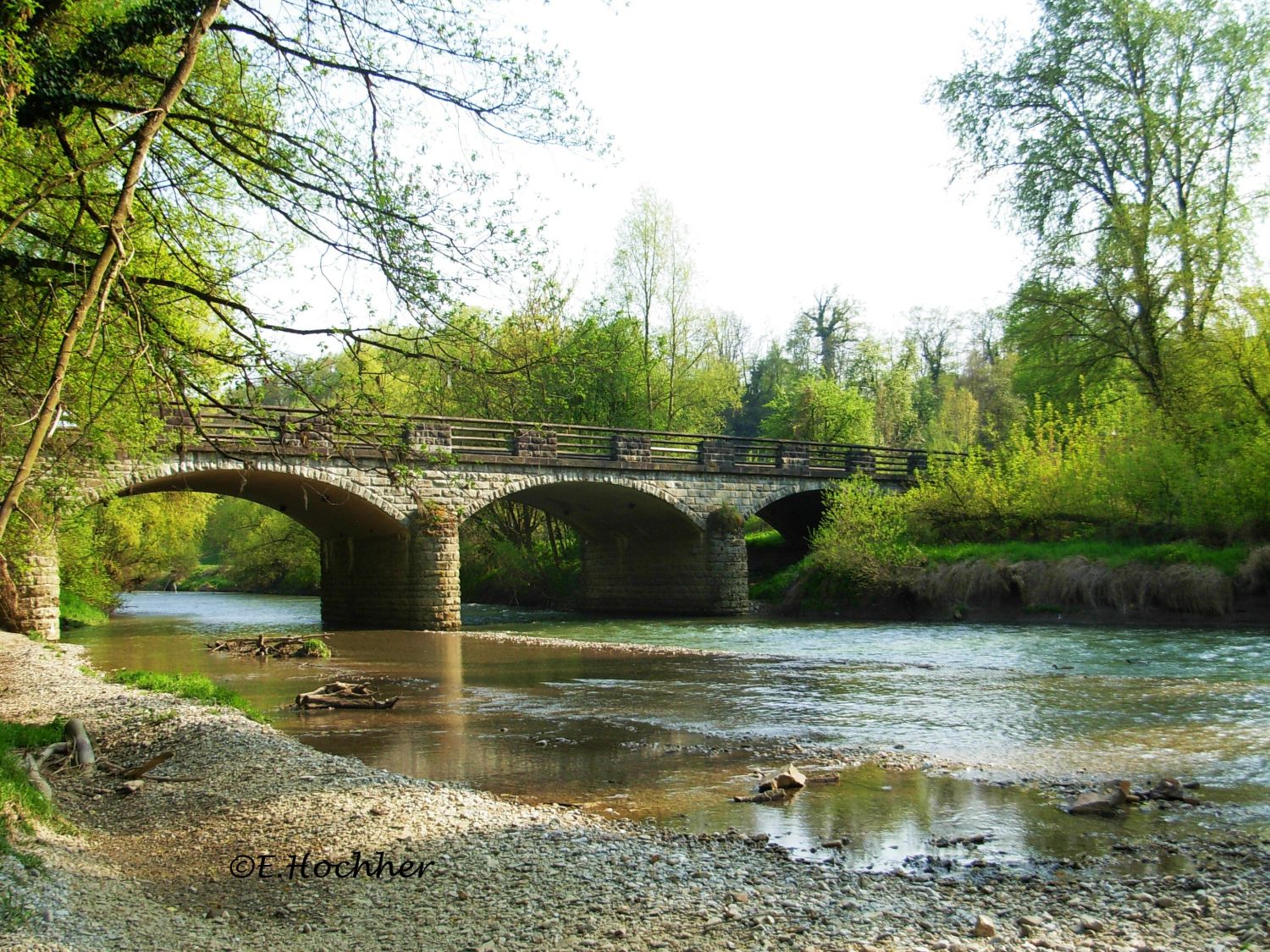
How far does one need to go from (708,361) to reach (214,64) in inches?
1281

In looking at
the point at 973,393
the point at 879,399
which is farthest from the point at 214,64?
the point at 973,393

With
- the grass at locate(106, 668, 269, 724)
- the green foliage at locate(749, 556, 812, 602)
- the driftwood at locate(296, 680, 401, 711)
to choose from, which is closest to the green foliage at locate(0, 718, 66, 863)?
the grass at locate(106, 668, 269, 724)

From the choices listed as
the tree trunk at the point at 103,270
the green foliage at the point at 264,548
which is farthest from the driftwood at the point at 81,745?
the green foliage at the point at 264,548

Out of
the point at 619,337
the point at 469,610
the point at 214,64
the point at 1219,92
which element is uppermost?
the point at 1219,92

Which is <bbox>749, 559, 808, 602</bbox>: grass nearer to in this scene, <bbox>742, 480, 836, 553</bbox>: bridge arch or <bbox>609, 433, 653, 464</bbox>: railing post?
<bbox>742, 480, 836, 553</bbox>: bridge arch

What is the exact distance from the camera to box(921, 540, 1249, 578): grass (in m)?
20.2

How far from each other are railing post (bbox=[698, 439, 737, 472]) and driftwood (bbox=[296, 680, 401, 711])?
17.7m

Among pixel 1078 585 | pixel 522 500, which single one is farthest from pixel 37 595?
pixel 1078 585

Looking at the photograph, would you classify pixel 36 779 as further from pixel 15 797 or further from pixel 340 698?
pixel 340 698

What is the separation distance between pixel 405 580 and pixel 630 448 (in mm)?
6877

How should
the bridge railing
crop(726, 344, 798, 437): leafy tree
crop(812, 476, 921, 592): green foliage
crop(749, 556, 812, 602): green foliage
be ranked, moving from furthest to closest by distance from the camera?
crop(726, 344, 798, 437): leafy tree, crop(749, 556, 812, 602): green foliage, crop(812, 476, 921, 592): green foliage, the bridge railing

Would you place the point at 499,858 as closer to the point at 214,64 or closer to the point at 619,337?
the point at 214,64

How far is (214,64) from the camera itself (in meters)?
8.79

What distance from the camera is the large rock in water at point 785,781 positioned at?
712 centimetres
